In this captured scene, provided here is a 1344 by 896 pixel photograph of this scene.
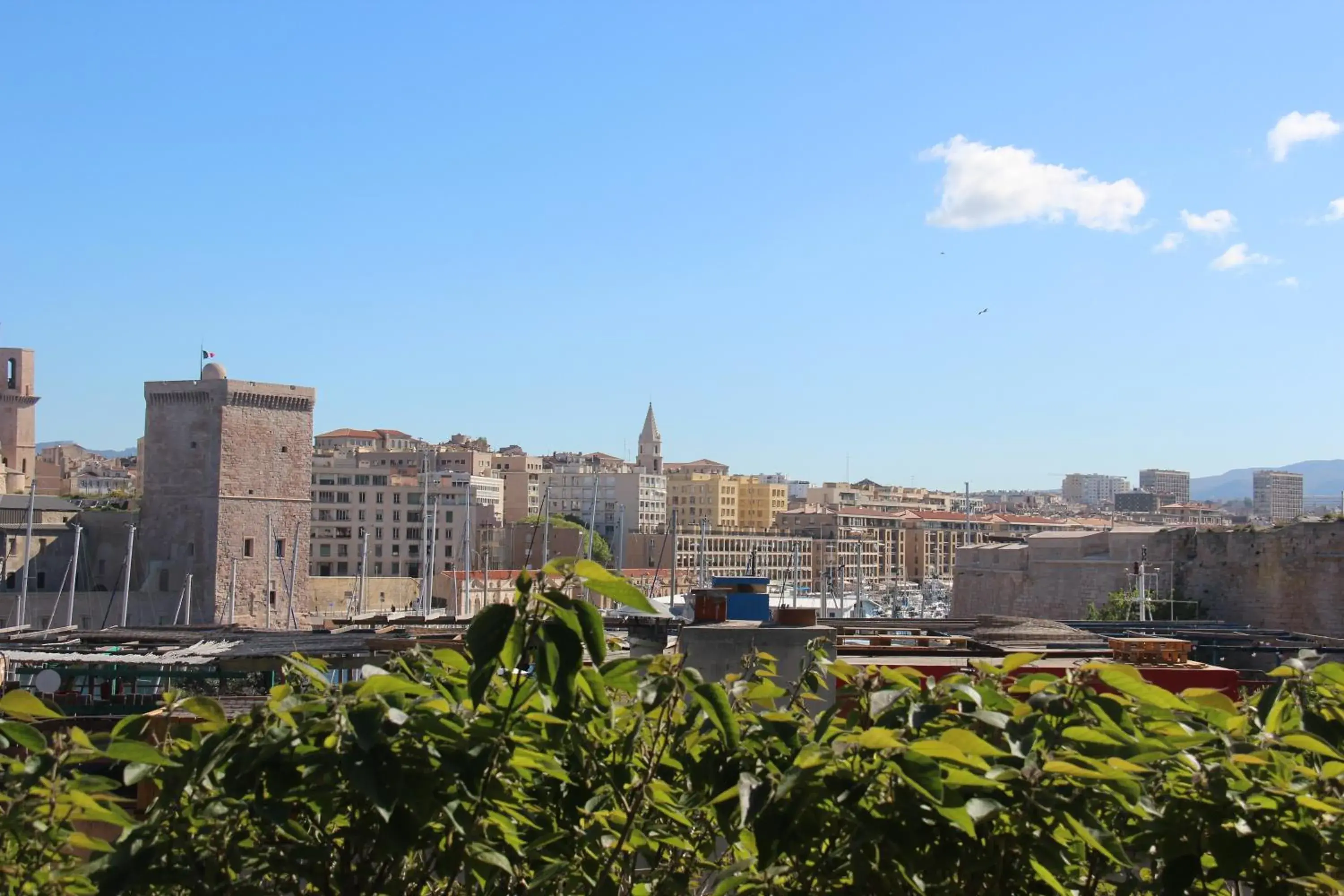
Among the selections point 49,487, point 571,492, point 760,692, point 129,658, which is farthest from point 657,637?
point 571,492

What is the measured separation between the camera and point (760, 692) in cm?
248

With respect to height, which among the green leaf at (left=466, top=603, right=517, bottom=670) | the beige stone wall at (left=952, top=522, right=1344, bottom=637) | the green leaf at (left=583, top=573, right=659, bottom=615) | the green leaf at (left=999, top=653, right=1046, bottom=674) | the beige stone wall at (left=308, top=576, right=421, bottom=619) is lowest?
the beige stone wall at (left=308, top=576, right=421, bottom=619)

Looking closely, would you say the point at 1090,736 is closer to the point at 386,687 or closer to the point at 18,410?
the point at 386,687

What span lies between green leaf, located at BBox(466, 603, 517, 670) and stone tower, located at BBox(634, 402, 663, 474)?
370 feet

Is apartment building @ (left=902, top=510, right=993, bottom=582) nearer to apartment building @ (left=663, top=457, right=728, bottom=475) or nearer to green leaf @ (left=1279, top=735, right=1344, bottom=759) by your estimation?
apartment building @ (left=663, top=457, right=728, bottom=475)

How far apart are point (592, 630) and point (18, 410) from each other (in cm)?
7202

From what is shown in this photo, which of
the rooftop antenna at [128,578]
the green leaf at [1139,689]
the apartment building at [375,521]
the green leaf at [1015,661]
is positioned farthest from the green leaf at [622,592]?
the apartment building at [375,521]

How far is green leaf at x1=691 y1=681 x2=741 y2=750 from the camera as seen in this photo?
86.0 inches

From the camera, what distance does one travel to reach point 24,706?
220cm

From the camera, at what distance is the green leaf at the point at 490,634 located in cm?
202

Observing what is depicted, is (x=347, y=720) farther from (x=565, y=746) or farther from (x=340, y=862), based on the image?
(x=565, y=746)

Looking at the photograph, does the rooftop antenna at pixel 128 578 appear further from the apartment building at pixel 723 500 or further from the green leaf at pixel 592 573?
the apartment building at pixel 723 500

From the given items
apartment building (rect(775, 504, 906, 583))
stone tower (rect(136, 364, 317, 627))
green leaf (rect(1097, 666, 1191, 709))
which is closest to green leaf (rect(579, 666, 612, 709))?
green leaf (rect(1097, 666, 1191, 709))

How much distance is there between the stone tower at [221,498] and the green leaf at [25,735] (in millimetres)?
40732
